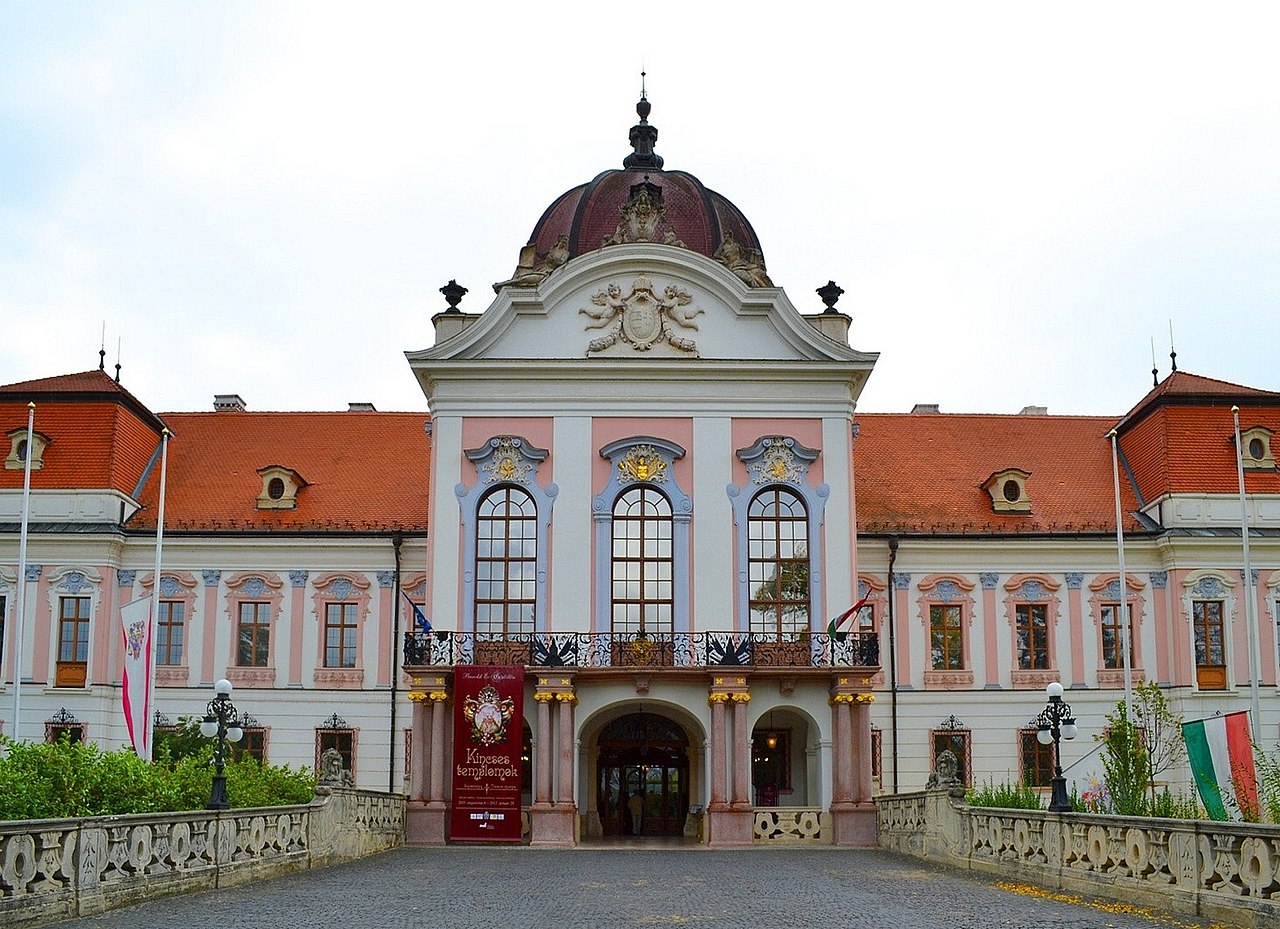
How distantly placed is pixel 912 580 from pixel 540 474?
1033 centimetres

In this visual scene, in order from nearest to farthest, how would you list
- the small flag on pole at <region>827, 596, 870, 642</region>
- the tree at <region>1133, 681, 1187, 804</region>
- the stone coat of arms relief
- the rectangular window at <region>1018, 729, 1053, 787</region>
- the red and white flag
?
the red and white flag < the small flag on pole at <region>827, 596, 870, 642</region> < the stone coat of arms relief < the tree at <region>1133, 681, 1187, 804</region> < the rectangular window at <region>1018, 729, 1053, 787</region>

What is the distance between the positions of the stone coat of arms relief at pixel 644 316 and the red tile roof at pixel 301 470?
27.0 ft

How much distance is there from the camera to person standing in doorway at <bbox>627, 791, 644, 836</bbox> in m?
33.2

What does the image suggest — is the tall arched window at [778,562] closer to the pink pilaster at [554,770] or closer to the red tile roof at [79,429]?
the pink pilaster at [554,770]

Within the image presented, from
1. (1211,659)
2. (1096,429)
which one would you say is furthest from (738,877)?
(1096,429)

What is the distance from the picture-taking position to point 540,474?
108ft

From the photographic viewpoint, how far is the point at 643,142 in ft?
126

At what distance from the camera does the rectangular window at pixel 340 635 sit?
37.5 meters

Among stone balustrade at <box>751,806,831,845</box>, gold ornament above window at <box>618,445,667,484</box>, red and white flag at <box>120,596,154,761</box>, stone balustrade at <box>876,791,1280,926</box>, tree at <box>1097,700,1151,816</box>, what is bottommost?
stone balustrade at <box>751,806,831,845</box>

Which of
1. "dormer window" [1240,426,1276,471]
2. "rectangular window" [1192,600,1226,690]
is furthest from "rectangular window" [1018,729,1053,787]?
"dormer window" [1240,426,1276,471]

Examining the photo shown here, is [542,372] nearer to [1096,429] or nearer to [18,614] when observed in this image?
[18,614]

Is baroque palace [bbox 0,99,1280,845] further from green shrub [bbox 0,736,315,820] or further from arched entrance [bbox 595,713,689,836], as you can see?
green shrub [bbox 0,736,315,820]

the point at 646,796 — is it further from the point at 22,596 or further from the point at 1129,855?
the point at 1129,855

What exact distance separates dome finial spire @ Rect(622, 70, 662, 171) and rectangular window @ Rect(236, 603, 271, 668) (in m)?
14.1
